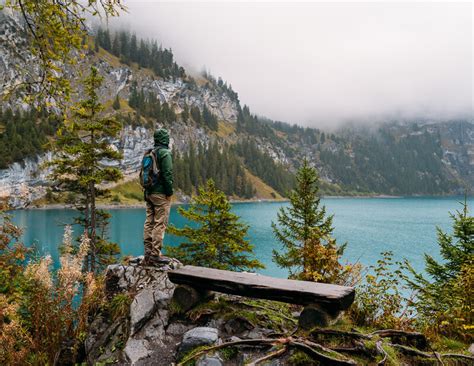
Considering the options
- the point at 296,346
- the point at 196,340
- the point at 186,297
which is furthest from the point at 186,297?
the point at 296,346

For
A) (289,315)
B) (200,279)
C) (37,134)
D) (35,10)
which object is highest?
A: (37,134)

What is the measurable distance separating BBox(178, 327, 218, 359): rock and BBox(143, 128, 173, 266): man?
2528 mm

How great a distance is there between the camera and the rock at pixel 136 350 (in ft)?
18.1

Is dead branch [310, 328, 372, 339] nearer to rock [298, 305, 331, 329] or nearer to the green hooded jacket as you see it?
rock [298, 305, 331, 329]

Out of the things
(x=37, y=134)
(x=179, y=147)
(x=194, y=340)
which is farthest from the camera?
(x=179, y=147)

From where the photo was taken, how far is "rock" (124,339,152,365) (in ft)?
18.1

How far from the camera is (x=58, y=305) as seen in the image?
6.10 meters

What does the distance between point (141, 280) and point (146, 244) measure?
88cm

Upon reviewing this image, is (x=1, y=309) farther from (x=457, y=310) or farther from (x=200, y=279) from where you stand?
(x=457, y=310)

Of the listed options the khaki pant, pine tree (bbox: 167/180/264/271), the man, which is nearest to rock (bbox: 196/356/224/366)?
the man

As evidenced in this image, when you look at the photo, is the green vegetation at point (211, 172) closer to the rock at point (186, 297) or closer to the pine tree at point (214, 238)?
the pine tree at point (214, 238)

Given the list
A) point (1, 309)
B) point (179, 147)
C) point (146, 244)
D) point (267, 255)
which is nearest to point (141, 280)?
point (146, 244)

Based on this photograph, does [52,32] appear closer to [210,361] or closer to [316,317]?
[210,361]

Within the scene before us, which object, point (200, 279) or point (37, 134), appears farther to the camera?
point (37, 134)
